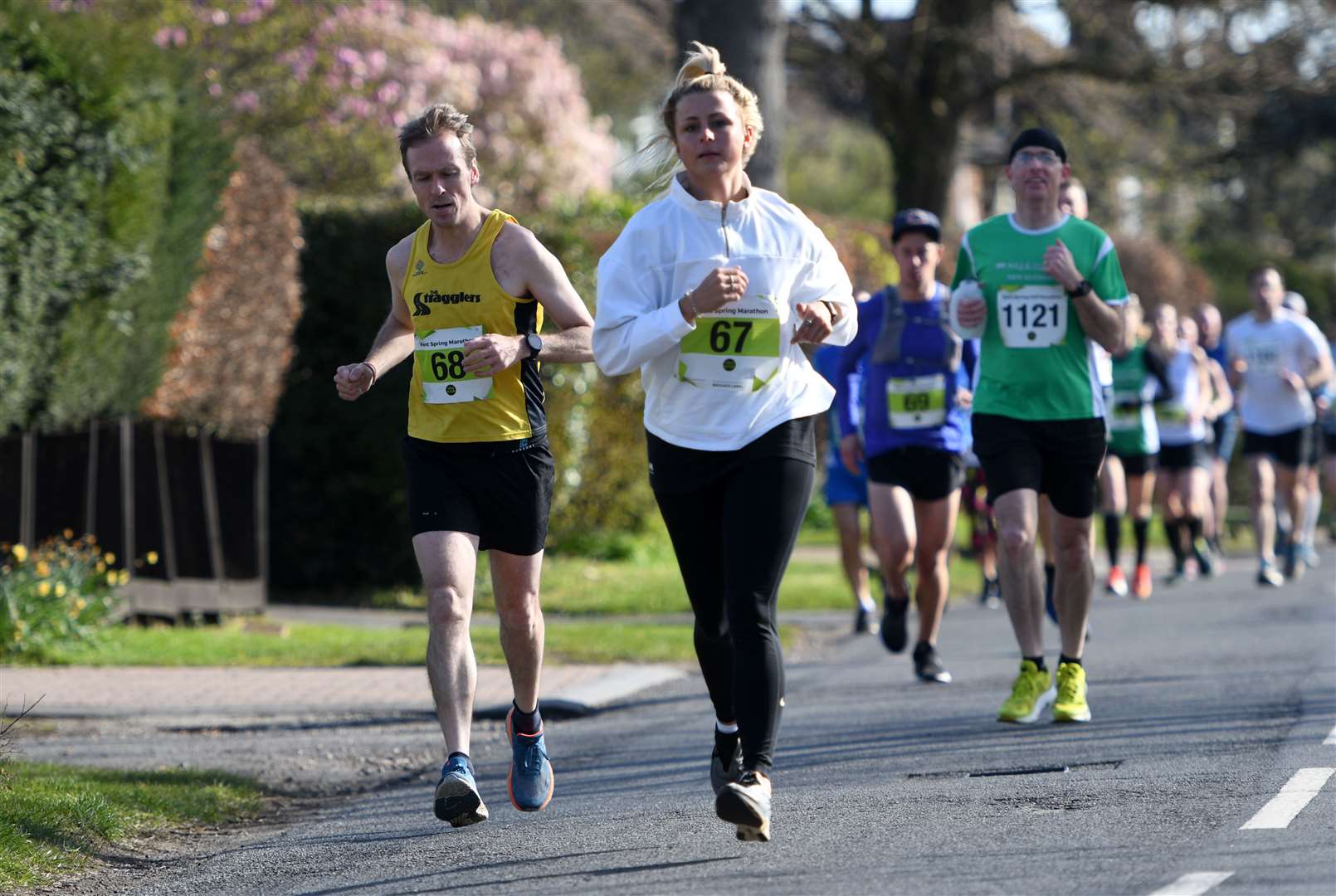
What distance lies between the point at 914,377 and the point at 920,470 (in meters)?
0.45

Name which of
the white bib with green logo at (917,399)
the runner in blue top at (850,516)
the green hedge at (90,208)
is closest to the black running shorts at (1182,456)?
the runner in blue top at (850,516)

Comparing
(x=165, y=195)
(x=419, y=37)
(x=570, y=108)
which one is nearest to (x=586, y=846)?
(x=165, y=195)

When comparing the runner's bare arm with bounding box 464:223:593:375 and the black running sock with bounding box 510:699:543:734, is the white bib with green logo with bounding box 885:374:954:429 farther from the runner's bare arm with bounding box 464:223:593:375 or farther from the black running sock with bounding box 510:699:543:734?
the black running sock with bounding box 510:699:543:734

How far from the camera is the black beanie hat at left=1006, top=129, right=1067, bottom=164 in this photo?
783 centimetres

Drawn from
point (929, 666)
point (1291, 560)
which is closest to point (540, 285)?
point (929, 666)

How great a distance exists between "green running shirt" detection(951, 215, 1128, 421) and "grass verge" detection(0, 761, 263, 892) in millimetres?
3273

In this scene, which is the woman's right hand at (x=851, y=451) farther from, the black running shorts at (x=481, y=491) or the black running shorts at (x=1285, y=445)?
the black running shorts at (x=1285, y=445)

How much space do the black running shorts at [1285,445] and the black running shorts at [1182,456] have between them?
379mm

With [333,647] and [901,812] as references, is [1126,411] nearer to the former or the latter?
[333,647]

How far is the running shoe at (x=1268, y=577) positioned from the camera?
49.9ft

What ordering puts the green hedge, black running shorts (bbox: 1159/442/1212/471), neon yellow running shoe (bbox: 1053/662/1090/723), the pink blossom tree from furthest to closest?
the pink blossom tree
black running shorts (bbox: 1159/442/1212/471)
the green hedge
neon yellow running shoe (bbox: 1053/662/1090/723)

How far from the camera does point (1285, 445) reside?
15.6 metres

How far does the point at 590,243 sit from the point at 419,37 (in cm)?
1151

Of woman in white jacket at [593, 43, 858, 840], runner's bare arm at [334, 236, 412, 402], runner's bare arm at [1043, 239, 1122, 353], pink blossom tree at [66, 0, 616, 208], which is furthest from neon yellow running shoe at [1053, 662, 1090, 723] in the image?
pink blossom tree at [66, 0, 616, 208]
